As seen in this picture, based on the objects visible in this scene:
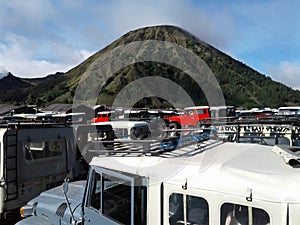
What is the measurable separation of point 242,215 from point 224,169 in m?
0.40

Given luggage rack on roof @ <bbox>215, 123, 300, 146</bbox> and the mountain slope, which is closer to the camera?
luggage rack on roof @ <bbox>215, 123, 300, 146</bbox>

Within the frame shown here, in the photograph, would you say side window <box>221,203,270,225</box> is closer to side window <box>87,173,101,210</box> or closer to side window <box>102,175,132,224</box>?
side window <box>102,175,132,224</box>

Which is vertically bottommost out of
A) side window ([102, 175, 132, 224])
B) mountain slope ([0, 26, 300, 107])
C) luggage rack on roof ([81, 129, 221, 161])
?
side window ([102, 175, 132, 224])

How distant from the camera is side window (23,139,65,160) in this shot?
766 cm

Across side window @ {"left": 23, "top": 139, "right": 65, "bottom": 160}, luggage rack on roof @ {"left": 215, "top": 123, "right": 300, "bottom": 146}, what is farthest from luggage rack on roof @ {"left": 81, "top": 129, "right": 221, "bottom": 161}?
side window @ {"left": 23, "top": 139, "right": 65, "bottom": 160}

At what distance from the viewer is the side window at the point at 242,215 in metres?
2.33

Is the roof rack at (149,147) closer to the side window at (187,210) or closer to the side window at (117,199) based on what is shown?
the side window at (117,199)

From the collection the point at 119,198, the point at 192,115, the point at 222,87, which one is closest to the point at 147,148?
the point at 119,198

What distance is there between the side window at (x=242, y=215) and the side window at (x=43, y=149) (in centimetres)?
615

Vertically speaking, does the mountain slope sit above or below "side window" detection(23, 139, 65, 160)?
above

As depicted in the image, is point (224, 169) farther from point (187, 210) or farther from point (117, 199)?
point (117, 199)

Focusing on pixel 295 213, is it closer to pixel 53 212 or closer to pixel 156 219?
pixel 156 219

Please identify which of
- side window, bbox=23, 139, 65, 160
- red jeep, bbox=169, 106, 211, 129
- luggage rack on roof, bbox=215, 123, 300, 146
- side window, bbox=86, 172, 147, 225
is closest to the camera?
side window, bbox=86, 172, 147, 225

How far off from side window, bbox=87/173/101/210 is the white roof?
6.4 inches
